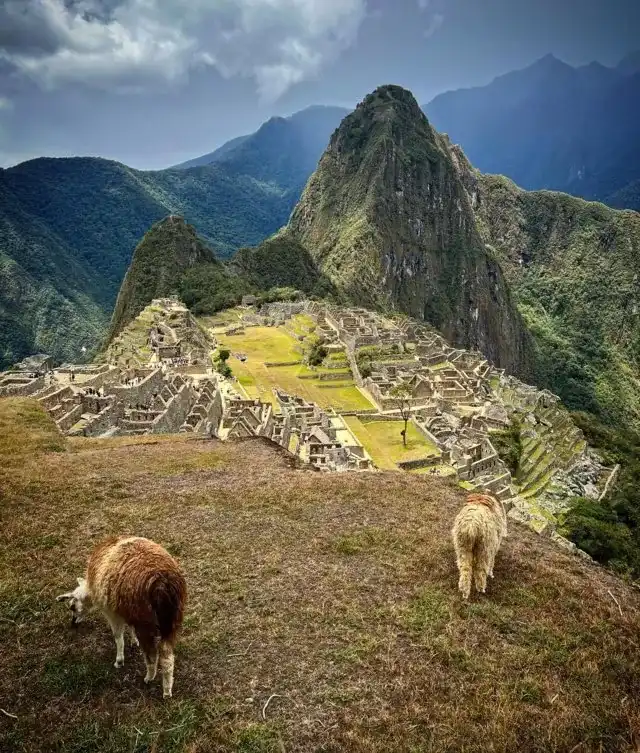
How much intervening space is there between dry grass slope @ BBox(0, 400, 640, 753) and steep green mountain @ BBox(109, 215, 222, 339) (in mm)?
71824

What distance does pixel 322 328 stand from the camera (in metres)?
58.8

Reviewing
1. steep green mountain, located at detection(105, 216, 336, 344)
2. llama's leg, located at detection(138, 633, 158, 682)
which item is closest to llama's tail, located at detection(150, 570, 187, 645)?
llama's leg, located at detection(138, 633, 158, 682)

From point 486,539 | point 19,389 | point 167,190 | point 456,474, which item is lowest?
point 456,474

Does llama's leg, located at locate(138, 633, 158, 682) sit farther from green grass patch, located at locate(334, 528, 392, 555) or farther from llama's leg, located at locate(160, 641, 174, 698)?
green grass patch, located at locate(334, 528, 392, 555)

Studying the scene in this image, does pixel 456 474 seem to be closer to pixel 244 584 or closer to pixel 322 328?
pixel 244 584

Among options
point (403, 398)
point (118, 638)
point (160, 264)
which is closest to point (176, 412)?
point (118, 638)

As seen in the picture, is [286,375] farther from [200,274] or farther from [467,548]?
[200,274]

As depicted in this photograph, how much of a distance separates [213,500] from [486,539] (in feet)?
15.6

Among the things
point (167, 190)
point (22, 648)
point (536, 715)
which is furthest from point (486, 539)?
point (167, 190)

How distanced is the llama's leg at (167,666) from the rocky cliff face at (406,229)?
115406mm

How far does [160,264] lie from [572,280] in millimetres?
119882

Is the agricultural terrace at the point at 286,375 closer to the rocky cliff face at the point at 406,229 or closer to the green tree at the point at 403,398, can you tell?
the green tree at the point at 403,398

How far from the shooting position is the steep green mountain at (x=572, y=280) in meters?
126

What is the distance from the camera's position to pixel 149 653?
5.50 meters
